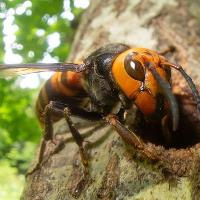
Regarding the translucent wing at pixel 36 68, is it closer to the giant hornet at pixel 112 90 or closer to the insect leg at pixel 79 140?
the giant hornet at pixel 112 90

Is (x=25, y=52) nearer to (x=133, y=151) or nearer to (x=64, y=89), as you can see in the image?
(x=64, y=89)

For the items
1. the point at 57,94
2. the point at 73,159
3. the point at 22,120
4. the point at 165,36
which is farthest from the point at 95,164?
the point at 22,120

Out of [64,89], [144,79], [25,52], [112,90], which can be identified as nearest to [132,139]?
[144,79]

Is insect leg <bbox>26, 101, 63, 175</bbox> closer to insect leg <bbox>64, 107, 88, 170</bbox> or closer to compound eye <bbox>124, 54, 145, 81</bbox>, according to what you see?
insect leg <bbox>64, 107, 88, 170</bbox>

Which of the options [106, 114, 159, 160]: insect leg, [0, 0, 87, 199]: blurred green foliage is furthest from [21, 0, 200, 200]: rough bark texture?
[0, 0, 87, 199]: blurred green foliage

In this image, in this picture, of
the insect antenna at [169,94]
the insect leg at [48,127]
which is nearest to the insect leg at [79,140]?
the insect leg at [48,127]

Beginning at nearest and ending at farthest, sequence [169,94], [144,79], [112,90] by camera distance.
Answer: [169,94]
[144,79]
[112,90]
